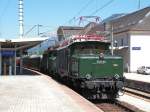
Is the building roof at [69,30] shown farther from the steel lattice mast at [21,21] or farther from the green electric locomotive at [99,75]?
the green electric locomotive at [99,75]

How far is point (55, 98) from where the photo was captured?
65.6 ft

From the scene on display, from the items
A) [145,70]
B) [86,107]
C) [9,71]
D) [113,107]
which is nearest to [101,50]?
[113,107]

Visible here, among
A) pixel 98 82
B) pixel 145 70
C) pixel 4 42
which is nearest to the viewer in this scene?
pixel 98 82

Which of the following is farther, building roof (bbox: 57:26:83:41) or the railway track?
building roof (bbox: 57:26:83:41)

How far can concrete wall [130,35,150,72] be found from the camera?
69.9m

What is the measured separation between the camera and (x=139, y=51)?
2763 inches

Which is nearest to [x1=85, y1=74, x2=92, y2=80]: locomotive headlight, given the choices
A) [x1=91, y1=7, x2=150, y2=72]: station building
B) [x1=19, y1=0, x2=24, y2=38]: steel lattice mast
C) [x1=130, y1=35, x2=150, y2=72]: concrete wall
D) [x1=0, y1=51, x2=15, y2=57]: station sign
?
[x1=0, y1=51, x2=15, y2=57]: station sign

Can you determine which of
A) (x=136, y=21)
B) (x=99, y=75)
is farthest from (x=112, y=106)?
(x=136, y=21)

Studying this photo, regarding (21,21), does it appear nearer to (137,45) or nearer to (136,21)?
(137,45)

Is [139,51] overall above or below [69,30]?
below

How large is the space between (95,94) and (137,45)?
4960cm

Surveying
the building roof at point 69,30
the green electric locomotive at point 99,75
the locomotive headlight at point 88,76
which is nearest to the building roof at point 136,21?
the building roof at point 69,30

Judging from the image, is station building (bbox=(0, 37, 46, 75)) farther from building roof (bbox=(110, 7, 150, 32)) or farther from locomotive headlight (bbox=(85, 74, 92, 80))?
building roof (bbox=(110, 7, 150, 32))

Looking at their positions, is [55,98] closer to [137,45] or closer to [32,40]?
[32,40]
